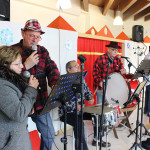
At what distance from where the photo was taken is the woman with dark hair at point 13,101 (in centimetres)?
110

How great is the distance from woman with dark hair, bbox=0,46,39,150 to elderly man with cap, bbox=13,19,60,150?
0.49 metres

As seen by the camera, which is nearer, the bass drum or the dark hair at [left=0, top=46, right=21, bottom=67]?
the dark hair at [left=0, top=46, right=21, bottom=67]

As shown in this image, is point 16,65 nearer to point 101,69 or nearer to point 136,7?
point 101,69

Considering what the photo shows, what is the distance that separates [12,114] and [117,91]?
1789 mm

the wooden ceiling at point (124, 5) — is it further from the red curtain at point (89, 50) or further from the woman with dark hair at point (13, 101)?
the woman with dark hair at point (13, 101)

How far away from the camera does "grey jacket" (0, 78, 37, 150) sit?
1.10 m

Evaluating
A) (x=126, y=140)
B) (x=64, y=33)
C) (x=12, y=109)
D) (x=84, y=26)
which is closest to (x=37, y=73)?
(x=12, y=109)

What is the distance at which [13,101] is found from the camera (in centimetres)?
111

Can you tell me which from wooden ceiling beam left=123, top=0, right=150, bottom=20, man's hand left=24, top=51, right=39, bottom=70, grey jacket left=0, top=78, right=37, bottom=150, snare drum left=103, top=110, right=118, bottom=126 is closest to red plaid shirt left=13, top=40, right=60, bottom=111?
man's hand left=24, top=51, right=39, bottom=70

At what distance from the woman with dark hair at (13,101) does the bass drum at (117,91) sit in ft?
4.82

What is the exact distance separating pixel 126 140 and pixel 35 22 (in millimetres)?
2328

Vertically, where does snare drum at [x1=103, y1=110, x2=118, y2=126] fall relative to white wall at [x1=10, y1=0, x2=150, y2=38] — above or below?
below

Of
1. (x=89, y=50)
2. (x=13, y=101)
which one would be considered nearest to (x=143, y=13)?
(x=89, y=50)

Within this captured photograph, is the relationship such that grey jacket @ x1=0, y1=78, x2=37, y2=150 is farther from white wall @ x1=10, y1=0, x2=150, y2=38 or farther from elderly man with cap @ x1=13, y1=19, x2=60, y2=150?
white wall @ x1=10, y1=0, x2=150, y2=38
